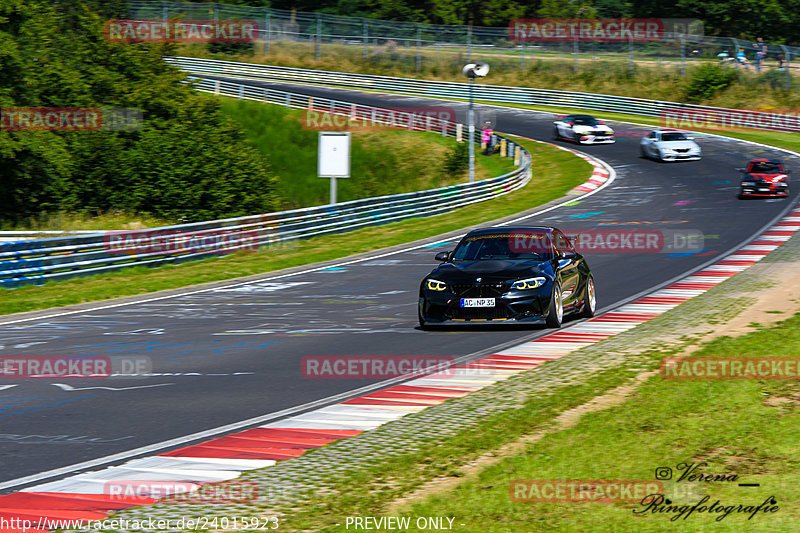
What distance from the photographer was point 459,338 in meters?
13.0

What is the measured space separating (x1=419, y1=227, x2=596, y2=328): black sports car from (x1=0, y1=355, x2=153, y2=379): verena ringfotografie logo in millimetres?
4066

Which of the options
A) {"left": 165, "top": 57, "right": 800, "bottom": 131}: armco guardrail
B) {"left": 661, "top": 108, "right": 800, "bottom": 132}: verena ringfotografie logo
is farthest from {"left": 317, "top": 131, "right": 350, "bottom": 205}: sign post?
{"left": 165, "top": 57, "right": 800, "bottom": 131}: armco guardrail

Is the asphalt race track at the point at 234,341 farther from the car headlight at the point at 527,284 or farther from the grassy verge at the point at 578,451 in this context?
the grassy verge at the point at 578,451

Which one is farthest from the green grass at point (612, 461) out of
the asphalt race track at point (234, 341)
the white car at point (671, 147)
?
the white car at point (671, 147)

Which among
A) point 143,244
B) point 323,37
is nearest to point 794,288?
point 143,244

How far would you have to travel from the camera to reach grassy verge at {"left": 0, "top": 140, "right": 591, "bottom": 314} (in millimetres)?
19469

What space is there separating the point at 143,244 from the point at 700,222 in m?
16.0

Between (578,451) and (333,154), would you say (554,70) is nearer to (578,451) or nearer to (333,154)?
(333,154)

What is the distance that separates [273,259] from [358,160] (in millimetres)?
24541

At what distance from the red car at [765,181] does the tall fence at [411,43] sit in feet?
106

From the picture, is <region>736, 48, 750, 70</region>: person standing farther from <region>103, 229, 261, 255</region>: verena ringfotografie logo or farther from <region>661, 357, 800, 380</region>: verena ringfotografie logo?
<region>661, 357, 800, 380</region>: verena ringfotografie logo

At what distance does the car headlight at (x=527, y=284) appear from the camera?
12.9m

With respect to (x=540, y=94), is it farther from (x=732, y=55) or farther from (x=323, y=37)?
(x=323, y=37)

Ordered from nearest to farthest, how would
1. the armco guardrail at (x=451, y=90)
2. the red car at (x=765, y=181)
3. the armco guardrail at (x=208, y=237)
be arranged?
the armco guardrail at (x=208, y=237), the red car at (x=765, y=181), the armco guardrail at (x=451, y=90)
